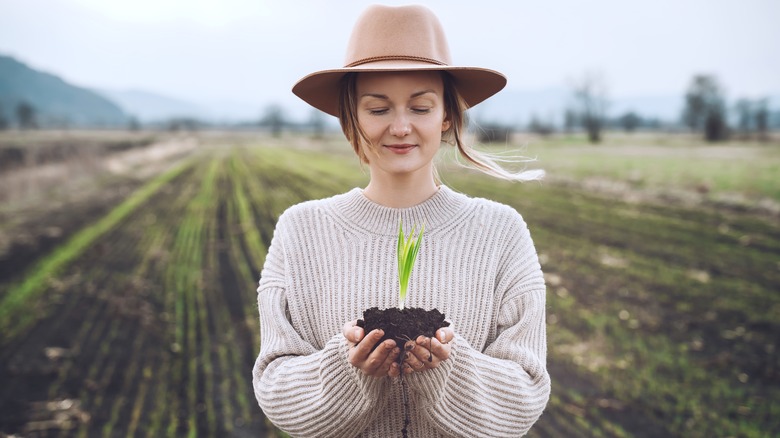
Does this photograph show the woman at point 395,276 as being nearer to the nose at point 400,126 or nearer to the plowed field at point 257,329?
the nose at point 400,126

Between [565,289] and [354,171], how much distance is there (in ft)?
50.1

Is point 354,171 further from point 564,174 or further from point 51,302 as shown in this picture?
point 51,302

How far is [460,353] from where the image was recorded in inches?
62.6

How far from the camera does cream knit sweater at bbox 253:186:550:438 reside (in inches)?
63.9

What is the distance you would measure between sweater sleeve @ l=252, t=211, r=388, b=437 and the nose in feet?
1.97

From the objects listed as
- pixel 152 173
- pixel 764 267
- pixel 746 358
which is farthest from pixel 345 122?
pixel 152 173

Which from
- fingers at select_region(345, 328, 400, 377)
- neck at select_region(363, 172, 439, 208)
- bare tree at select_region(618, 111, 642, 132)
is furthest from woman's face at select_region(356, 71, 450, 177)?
bare tree at select_region(618, 111, 642, 132)

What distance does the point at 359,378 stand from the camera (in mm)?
1566

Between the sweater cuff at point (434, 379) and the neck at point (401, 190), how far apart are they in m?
0.56

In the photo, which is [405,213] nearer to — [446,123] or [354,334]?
[446,123]

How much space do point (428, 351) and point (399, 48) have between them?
2.94 feet

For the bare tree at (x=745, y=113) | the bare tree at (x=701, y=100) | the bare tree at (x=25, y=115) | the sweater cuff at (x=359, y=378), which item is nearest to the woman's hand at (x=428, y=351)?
the sweater cuff at (x=359, y=378)

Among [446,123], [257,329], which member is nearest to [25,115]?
[257,329]

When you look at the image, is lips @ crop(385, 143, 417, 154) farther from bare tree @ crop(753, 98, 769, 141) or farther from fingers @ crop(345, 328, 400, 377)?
bare tree @ crop(753, 98, 769, 141)
